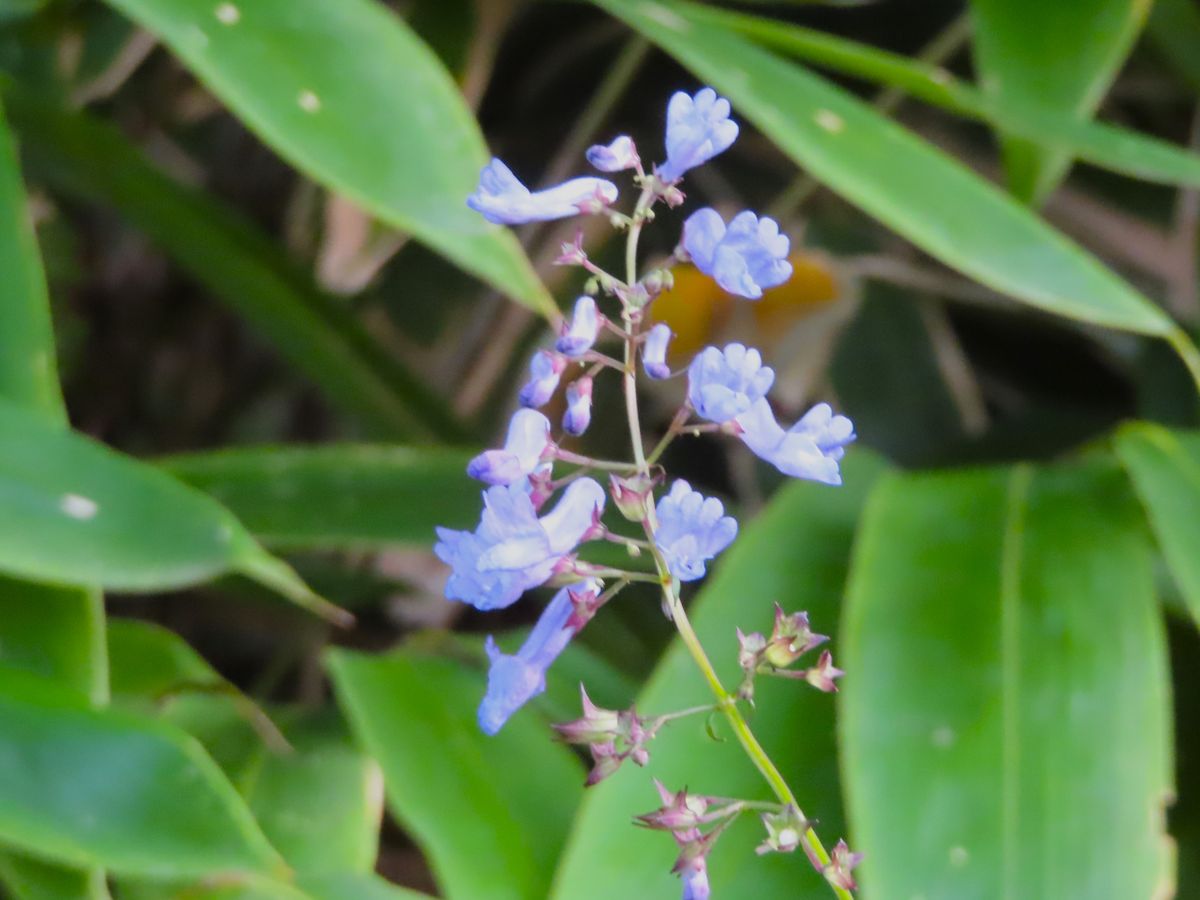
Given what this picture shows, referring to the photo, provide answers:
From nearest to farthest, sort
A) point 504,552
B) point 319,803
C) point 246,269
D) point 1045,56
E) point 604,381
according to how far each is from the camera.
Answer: point 504,552 < point 319,803 < point 1045,56 < point 246,269 < point 604,381

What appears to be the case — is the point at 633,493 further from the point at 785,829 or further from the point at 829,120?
the point at 829,120

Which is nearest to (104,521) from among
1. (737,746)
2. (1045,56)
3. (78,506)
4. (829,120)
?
(78,506)

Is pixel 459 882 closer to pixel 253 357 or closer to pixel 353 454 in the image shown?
pixel 353 454

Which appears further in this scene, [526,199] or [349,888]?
[349,888]

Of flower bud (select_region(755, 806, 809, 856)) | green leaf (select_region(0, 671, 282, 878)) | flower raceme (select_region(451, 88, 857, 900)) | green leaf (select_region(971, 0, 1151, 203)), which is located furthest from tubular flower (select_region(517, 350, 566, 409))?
green leaf (select_region(971, 0, 1151, 203))

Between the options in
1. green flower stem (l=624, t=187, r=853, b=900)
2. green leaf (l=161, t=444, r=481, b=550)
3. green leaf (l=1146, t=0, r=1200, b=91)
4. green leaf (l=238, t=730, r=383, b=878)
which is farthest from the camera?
green leaf (l=1146, t=0, r=1200, b=91)

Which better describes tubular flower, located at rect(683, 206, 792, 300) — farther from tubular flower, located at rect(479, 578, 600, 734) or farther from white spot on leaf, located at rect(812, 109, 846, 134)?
white spot on leaf, located at rect(812, 109, 846, 134)
